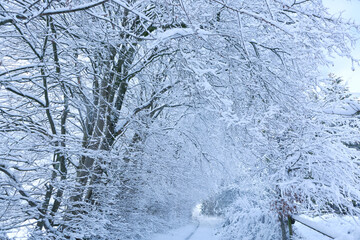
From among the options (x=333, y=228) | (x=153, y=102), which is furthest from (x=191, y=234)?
(x=333, y=228)

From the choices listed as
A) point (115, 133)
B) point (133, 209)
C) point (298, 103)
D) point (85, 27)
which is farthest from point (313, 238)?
point (85, 27)

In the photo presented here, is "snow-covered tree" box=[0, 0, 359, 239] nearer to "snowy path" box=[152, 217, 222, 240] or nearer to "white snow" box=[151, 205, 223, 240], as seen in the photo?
"snowy path" box=[152, 217, 222, 240]

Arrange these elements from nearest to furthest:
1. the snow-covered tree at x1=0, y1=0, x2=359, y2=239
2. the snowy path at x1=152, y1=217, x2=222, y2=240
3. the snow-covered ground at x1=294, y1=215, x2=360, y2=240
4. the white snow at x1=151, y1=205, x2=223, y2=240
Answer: the snow-covered ground at x1=294, y1=215, x2=360, y2=240
the snow-covered tree at x1=0, y1=0, x2=359, y2=239
the snowy path at x1=152, y1=217, x2=222, y2=240
the white snow at x1=151, y1=205, x2=223, y2=240

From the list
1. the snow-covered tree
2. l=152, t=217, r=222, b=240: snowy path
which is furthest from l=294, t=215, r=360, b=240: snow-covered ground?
l=152, t=217, r=222, b=240: snowy path

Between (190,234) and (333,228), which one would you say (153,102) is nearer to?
(333,228)

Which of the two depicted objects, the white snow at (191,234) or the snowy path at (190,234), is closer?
the snowy path at (190,234)

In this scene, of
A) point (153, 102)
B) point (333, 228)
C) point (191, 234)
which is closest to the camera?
point (333, 228)

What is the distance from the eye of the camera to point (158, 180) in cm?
895

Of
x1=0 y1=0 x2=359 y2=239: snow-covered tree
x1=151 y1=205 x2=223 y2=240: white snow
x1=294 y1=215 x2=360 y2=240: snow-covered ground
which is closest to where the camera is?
x1=294 y1=215 x2=360 y2=240: snow-covered ground

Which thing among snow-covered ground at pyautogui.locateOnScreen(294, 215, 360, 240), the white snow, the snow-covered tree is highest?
the snow-covered tree

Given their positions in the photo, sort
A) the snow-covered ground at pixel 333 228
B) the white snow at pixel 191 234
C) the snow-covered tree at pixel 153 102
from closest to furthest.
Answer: the snow-covered ground at pixel 333 228 < the snow-covered tree at pixel 153 102 < the white snow at pixel 191 234

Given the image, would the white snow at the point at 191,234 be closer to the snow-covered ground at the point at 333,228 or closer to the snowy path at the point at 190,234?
the snowy path at the point at 190,234

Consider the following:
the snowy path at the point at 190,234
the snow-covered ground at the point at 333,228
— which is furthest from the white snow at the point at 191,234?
the snow-covered ground at the point at 333,228

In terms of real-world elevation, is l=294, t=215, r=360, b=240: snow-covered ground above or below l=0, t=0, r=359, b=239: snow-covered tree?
below
